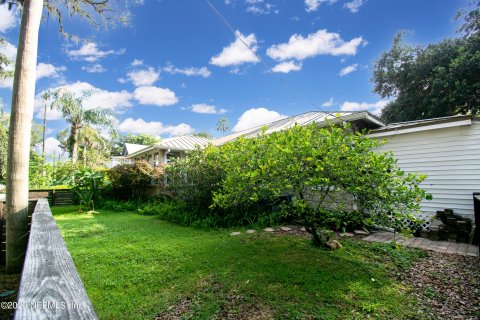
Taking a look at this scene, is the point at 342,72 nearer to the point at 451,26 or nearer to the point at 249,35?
the point at 249,35

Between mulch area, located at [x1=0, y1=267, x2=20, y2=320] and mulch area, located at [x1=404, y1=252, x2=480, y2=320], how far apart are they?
15.6 feet

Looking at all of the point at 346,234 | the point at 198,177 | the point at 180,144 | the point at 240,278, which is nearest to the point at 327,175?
the point at 240,278

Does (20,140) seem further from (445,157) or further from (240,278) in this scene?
(445,157)

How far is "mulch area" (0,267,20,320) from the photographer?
252 cm

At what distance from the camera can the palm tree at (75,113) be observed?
20.5 meters

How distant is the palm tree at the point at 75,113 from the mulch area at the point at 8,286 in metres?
19.8

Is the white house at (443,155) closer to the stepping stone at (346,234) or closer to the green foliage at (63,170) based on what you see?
the stepping stone at (346,234)

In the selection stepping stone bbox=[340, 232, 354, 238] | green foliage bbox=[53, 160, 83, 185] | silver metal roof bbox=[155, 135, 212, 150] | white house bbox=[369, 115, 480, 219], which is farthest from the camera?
green foliage bbox=[53, 160, 83, 185]

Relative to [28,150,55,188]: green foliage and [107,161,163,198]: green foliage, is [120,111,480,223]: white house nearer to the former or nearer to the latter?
[107,161,163,198]: green foliage

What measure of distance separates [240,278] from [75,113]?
2321cm

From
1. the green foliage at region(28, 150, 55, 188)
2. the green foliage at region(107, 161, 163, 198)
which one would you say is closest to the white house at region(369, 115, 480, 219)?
the green foliage at region(107, 161, 163, 198)

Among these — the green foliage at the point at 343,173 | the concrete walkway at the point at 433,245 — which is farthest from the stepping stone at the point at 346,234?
the green foliage at the point at 343,173

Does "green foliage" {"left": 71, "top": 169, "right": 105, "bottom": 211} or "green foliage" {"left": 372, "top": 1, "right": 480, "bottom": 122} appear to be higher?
"green foliage" {"left": 372, "top": 1, "right": 480, "bottom": 122}

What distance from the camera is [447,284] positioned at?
11.6ft
